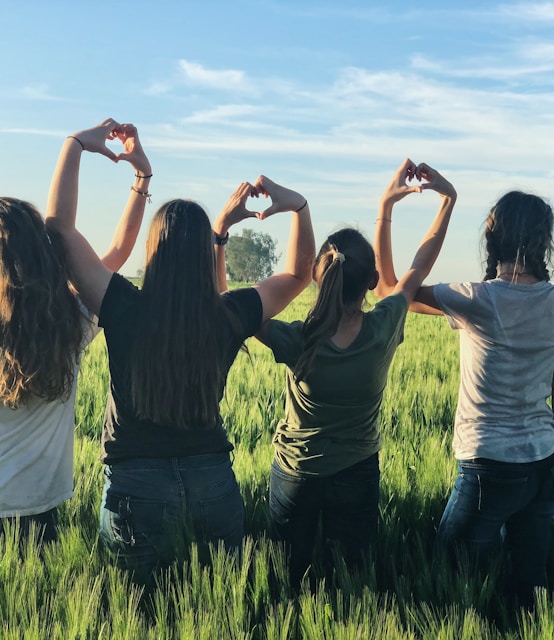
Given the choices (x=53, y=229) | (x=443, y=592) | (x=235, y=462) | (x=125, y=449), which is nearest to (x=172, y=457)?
(x=125, y=449)

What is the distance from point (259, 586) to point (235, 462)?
188cm

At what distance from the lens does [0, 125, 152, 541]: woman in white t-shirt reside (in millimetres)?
2314

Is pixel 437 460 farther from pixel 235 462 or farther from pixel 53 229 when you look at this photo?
pixel 53 229

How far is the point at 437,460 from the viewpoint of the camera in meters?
3.82

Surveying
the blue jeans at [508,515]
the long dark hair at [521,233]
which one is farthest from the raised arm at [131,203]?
the blue jeans at [508,515]

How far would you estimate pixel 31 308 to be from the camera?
7.72 ft

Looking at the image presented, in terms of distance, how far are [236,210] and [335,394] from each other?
0.72 meters

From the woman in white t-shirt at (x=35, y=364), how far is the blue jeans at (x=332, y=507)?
712mm

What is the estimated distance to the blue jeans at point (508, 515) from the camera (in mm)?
2420

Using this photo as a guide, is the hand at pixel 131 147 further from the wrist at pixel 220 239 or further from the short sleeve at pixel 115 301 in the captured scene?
the short sleeve at pixel 115 301

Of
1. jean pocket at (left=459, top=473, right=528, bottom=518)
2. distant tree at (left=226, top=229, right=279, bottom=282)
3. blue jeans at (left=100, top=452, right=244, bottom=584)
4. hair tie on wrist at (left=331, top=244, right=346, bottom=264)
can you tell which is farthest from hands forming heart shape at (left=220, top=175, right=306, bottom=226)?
distant tree at (left=226, top=229, right=279, bottom=282)

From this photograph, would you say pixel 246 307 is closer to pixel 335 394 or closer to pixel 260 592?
pixel 335 394

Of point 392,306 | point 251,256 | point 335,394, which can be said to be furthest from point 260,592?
point 251,256

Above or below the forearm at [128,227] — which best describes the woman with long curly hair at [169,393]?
below
